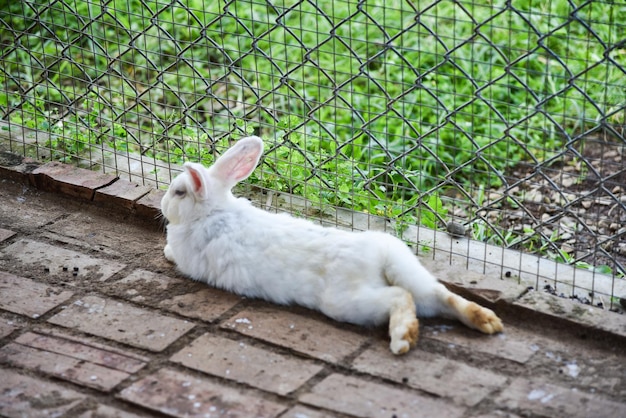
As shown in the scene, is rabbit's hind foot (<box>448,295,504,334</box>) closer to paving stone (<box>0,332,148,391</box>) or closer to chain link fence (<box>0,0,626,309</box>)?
chain link fence (<box>0,0,626,309</box>)

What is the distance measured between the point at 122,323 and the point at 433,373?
1101 millimetres

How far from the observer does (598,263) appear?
4.07 m

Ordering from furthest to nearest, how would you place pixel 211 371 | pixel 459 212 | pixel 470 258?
pixel 459 212, pixel 470 258, pixel 211 371

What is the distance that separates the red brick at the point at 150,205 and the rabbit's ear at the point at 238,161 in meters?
0.52

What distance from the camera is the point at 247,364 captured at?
2.98 m

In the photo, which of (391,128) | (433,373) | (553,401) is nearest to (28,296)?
(433,373)

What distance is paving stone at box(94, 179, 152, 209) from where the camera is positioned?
4055mm

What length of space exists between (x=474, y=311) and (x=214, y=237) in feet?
3.28

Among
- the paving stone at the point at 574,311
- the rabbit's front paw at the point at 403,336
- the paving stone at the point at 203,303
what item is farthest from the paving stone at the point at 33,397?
the paving stone at the point at 574,311

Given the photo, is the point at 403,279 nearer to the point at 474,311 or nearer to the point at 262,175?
the point at 474,311

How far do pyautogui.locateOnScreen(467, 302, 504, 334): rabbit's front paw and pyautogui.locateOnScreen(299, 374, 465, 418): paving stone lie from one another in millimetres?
414

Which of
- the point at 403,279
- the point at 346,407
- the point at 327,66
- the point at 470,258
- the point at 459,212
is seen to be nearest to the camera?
the point at 346,407

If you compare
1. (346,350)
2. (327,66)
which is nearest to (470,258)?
(346,350)

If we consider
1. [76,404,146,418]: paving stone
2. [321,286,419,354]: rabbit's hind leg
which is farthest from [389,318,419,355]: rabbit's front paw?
[76,404,146,418]: paving stone
